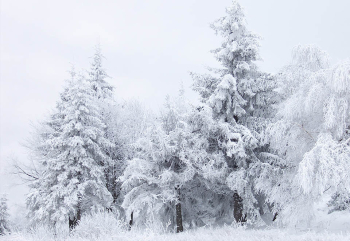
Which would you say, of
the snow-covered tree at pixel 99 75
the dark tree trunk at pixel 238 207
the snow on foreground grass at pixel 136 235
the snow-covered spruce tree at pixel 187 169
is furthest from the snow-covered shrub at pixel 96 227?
the snow-covered tree at pixel 99 75

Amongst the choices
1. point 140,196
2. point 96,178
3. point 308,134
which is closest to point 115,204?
point 96,178

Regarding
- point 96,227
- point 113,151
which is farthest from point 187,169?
point 113,151

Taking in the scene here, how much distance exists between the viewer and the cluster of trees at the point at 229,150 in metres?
11.4

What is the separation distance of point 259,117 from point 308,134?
329 cm

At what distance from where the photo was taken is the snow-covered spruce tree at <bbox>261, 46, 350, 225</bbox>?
406 inches

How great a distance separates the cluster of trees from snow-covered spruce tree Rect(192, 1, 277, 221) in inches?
2.2

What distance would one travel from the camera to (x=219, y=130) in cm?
1488

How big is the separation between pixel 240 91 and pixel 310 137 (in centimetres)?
459

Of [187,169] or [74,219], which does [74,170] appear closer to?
[74,219]

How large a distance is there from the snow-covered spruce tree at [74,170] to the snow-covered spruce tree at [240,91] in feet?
25.8

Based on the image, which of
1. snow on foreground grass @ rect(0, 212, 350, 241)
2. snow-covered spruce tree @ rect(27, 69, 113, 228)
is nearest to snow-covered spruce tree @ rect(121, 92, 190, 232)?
snow-covered spruce tree @ rect(27, 69, 113, 228)

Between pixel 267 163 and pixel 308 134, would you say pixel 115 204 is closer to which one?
pixel 267 163

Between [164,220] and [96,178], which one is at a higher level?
[96,178]

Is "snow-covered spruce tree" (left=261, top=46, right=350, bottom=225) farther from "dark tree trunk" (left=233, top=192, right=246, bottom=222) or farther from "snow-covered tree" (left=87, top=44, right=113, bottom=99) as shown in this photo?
"snow-covered tree" (left=87, top=44, right=113, bottom=99)
